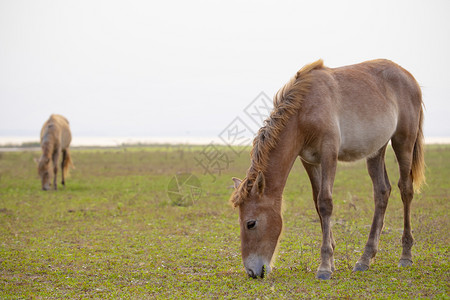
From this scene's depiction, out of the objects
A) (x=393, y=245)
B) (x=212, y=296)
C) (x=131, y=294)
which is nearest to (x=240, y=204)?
(x=212, y=296)

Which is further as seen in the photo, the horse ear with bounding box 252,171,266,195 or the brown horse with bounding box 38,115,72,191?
the brown horse with bounding box 38,115,72,191

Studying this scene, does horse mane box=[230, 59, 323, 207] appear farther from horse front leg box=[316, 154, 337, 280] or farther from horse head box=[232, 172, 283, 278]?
horse front leg box=[316, 154, 337, 280]

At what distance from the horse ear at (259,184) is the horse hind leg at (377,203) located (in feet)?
6.49

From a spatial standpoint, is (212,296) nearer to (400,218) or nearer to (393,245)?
(393,245)

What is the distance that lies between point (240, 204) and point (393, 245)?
3.85 m

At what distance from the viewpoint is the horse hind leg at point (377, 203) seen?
19.6 ft

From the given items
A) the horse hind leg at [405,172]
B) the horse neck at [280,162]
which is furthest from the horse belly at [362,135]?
the horse neck at [280,162]

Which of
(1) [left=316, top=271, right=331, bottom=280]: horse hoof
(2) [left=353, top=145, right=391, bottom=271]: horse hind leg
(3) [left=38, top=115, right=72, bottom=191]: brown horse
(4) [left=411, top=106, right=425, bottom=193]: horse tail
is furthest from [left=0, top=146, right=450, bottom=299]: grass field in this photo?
(3) [left=38, top=115, right=72, bottom=191]: brown horse

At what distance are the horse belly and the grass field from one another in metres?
0.68

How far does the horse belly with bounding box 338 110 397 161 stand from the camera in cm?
580

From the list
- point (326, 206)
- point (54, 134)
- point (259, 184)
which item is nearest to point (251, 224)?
point (259, 184)

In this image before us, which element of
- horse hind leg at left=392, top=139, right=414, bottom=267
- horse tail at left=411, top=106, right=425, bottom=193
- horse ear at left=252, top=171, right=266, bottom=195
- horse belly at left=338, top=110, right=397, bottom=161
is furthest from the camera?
horse tail at left=411, top=106, right=425, bottom=193

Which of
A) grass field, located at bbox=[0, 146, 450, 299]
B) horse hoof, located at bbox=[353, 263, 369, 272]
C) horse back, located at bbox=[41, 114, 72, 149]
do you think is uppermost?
horse back, located at bbox=[41, 114, 72, 149]

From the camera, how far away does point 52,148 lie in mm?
18094
